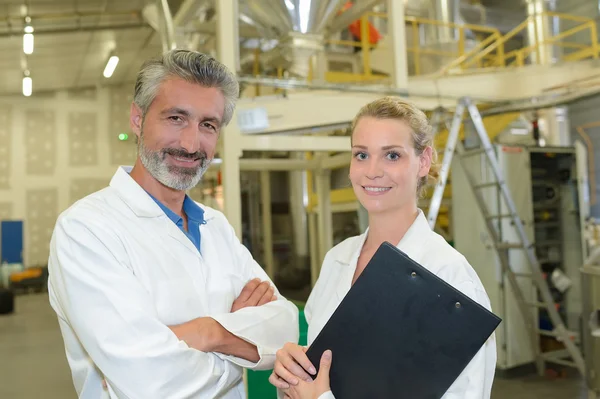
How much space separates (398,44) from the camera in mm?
3764

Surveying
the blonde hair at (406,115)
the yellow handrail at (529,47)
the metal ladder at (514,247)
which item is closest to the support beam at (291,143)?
the metal ladder at (514,247)

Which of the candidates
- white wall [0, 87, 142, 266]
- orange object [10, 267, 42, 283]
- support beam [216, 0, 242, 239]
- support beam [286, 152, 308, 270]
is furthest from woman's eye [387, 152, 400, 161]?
orange object [10, 267, 42, 283]

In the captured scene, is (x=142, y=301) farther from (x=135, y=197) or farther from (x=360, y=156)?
(x=360, y=156)

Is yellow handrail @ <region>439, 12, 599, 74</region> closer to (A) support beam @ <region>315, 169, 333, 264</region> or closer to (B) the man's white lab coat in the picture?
(A) support beam @ <region>315, 169, 333, 264</region>

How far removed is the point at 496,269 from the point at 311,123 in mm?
2256

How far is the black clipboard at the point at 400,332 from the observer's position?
3.18 feet

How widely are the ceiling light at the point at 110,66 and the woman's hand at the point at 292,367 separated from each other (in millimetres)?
9619

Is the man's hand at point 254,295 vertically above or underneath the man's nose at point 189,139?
underneath

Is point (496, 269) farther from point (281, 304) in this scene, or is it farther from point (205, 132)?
point (205, 132)

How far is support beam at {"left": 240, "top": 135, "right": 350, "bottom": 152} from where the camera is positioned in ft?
10.5

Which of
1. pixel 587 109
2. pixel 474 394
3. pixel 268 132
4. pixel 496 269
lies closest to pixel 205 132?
pixel 474 394

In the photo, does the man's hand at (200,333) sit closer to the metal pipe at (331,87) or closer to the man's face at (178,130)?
the man's face at (178,130)

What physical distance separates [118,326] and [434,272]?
0.76 meters

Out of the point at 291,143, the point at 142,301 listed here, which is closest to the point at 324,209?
the point at 291,143
